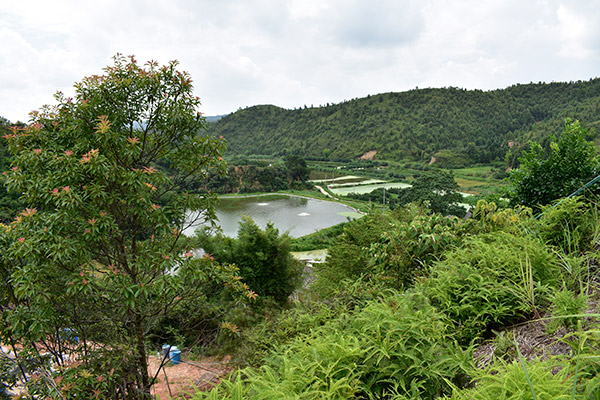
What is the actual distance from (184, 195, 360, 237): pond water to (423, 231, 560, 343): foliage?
25910mm

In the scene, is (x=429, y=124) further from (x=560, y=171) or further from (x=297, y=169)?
(x=560, y=171)

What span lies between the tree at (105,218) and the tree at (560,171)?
5028 mm

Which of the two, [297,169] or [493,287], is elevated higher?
[297,169]

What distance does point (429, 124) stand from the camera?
243 ft

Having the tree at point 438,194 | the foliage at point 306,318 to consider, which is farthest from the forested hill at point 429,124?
the foliage at point 306,318

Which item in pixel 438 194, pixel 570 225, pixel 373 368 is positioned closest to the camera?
pixel 373 368

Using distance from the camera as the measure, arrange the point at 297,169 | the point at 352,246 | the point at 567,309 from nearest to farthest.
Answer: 1. the point at 567,309
2. the point at 352,246
3. the point at 297,169

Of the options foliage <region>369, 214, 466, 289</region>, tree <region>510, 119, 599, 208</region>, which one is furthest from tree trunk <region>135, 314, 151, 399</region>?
tree <region>510, 119, 599, 208</region>

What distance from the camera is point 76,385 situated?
8.94 feet

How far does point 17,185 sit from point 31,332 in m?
1.22

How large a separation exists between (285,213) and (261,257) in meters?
26.2

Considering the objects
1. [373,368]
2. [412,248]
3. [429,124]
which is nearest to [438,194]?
[412,248]

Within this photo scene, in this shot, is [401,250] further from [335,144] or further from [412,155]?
[335,144]

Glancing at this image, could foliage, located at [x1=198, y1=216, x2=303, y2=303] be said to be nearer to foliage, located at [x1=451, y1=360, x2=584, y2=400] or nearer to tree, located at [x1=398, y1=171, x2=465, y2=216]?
foliage, located at [x1=451, y1=360, x2=584, y2=400]
